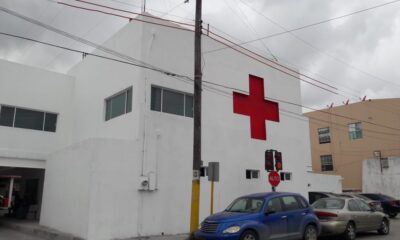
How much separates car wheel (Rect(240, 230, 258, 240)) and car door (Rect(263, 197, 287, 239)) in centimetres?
51

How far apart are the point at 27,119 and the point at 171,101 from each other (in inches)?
322

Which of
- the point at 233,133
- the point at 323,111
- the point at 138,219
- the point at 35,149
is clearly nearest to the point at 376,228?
the point at 233,133

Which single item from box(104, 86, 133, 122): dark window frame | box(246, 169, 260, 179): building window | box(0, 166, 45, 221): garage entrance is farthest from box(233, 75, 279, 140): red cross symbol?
box(0, 166, 45, 221): garage entrance

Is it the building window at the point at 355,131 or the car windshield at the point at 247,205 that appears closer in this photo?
the car windshield at the point at 247,205

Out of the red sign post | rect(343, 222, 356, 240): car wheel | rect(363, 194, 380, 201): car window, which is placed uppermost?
the red sign post

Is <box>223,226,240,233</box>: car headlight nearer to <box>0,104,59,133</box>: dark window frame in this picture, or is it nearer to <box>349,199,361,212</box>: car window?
<box>349,199,361,212</box>: car window

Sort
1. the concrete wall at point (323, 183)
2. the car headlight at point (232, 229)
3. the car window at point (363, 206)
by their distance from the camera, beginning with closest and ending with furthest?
the car headlight at point (232, 229) → the car window at point (363, 206) → the concrete wall at point (323, 183)

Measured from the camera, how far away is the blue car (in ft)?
32.7

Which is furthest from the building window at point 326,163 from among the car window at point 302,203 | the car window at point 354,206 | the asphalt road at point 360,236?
the car window at point 302,203

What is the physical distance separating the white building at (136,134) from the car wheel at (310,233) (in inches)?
214

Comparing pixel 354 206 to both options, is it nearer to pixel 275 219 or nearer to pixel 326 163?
pixel 275 219

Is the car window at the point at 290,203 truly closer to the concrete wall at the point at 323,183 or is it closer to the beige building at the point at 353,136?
the concrete wall at the point at 323,183

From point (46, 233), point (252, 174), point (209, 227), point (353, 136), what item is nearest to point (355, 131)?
point (353, 136)

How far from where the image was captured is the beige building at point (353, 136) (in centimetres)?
3484
